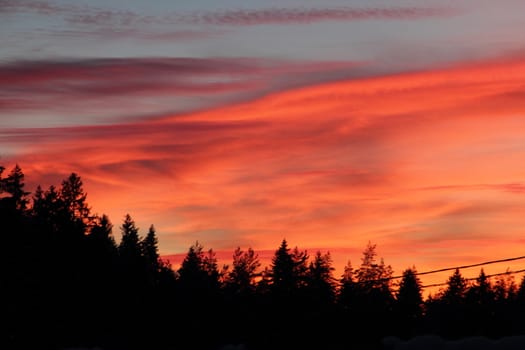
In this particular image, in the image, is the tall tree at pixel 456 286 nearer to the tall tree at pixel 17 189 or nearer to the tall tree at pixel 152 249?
the tall tree at pixel 152 249

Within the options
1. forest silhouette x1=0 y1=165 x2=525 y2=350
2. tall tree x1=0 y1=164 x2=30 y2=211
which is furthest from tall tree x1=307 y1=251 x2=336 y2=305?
tall tree x1=0 y1=164 x2=30 y2=211

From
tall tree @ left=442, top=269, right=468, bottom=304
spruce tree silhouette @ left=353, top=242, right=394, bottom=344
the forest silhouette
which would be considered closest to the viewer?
the forest silhouette

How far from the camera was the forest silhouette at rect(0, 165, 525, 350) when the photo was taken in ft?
242

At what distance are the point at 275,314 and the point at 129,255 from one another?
2000cm

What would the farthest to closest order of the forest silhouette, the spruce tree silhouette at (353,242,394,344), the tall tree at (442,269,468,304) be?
1. the tall tree at (442,269,468,304)
2. the spruce tree silhouette at (353,242,394,344)
3. the forest silhouette

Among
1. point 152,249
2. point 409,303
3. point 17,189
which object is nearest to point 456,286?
point 409,303

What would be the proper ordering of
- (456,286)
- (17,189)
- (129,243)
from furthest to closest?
(456,286), (129,243), (17,189)

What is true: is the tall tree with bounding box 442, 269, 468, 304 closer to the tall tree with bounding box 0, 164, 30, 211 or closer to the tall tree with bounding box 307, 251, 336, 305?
the tall tree with bounding box 307, 251, 336, 305

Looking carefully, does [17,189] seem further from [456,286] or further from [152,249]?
[456,286]

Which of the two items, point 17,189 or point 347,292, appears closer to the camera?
point 17,189

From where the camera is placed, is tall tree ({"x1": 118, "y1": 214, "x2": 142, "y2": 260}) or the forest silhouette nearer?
the forest silhouette

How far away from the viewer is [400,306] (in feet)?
535

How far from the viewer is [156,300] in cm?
11775

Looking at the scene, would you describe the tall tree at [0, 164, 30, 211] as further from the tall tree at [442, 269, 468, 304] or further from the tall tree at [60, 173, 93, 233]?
the tall tree at [442, 269, 468, 304]
